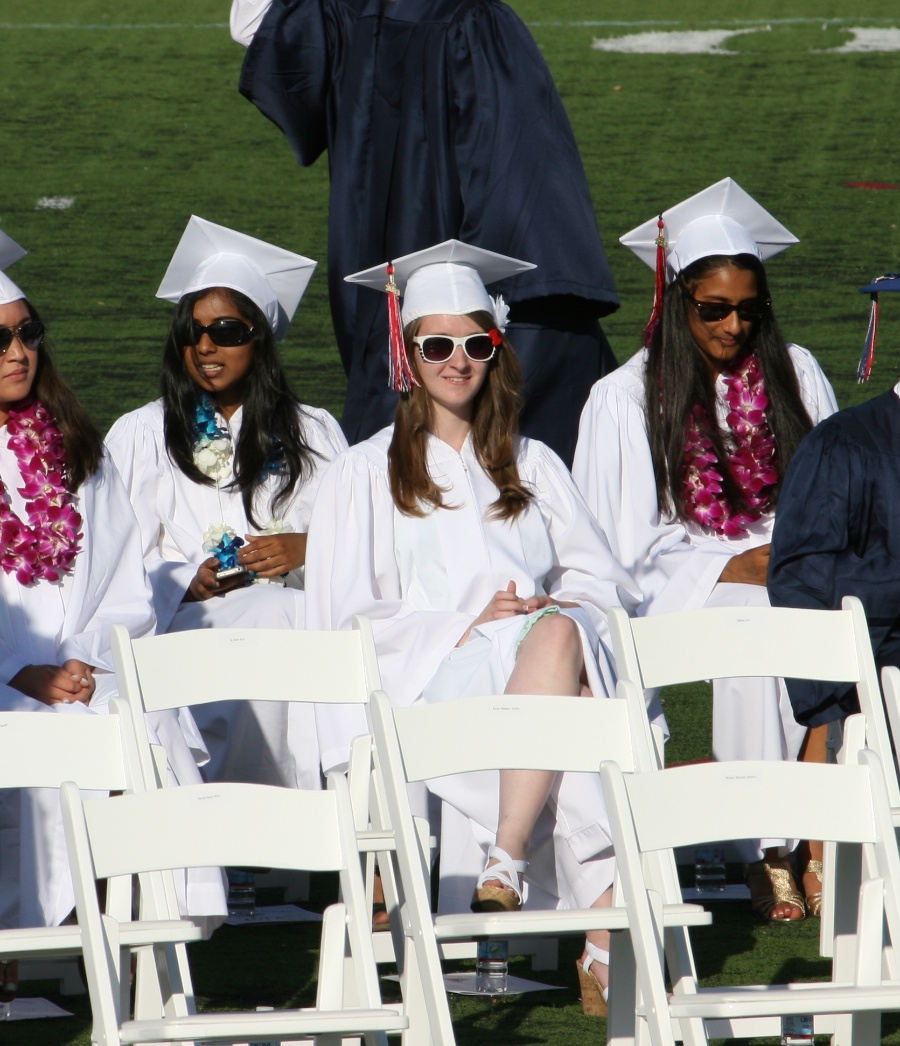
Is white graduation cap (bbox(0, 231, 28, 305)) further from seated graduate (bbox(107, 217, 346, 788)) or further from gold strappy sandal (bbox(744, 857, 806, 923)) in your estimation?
gold strappy sandal (bbox(744, 857, 806, 923))

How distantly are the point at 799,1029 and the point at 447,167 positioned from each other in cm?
317

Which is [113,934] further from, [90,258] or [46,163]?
[46,163]

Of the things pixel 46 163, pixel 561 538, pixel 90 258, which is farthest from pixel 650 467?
pixel 46 163

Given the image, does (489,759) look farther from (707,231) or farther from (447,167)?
(447,167)

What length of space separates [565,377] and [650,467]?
0.76m

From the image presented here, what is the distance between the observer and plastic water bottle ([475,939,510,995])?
4090 millimetres

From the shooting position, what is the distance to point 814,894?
4.88 m

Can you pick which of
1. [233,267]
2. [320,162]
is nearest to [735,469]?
[233,267]

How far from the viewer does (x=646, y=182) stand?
607 inches

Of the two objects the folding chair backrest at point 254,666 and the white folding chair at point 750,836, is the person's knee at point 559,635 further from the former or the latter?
the white folding chair at point 750,836

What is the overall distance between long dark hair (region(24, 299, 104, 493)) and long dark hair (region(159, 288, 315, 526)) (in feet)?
1.86

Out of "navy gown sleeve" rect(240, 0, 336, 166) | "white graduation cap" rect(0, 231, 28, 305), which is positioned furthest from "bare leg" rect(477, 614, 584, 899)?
"navy gown sleeve" rect(240, 0, 336, 166)

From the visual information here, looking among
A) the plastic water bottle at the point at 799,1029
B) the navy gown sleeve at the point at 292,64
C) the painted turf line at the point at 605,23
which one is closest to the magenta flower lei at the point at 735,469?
the navy gown sleeve at the point at 292,64

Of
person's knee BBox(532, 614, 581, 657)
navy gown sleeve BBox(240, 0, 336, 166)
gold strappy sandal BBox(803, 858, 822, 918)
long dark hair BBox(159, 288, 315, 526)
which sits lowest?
gold strappy sandal BBox(803, 858, 822, 918)
